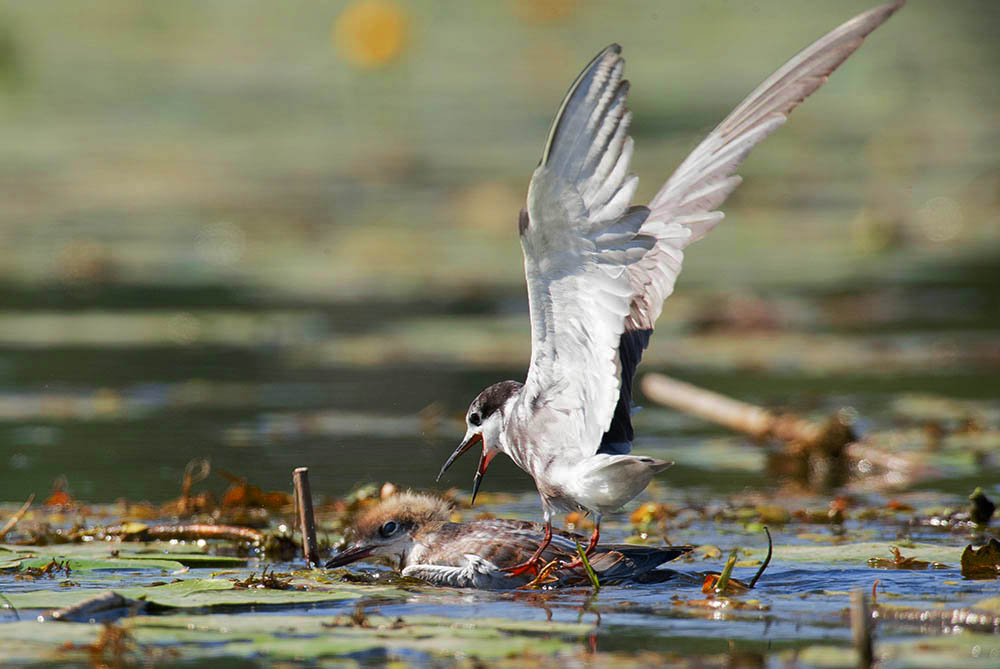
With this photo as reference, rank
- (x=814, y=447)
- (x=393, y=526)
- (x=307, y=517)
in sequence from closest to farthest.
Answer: (x=307, y=517) → (x=393, y=526) → (x=814, y=447)

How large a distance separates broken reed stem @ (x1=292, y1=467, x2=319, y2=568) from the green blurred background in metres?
2.22

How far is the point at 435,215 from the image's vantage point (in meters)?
20.5

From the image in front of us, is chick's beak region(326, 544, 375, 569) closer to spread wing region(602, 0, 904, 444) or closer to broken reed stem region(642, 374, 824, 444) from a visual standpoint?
spread wing region(602, 0, 904, 444)

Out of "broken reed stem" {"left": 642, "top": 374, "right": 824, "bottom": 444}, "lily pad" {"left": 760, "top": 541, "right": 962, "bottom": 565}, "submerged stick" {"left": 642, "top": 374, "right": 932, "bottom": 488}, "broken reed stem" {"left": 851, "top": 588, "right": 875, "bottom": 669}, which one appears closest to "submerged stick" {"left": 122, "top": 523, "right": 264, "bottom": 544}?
"lily pad" {"left": 760, "top": 541, "right": 962, "bottom": 565}

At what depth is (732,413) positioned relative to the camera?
32.2 ft

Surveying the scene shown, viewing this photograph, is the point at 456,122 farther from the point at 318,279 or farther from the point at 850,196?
the point at 318,279

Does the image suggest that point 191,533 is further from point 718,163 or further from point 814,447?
point 814,447

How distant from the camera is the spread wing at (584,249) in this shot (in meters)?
5.15

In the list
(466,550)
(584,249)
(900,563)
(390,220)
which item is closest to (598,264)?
(584,249)

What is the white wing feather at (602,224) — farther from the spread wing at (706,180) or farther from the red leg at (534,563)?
the red leg at (534,563)

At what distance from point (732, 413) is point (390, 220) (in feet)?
35.3

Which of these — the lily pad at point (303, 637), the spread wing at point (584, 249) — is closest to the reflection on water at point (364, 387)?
the spread wing at point (584, 249)

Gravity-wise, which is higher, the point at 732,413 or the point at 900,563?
the point at 732,413

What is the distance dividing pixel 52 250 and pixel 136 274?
242 cm
